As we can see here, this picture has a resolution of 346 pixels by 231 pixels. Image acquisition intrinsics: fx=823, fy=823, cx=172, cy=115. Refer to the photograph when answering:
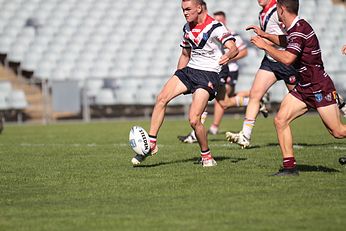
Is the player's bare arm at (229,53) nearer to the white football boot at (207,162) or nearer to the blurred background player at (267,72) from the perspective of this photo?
the white football boot at (207,162)

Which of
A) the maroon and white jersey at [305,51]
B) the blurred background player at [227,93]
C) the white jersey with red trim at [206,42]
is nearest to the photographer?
the maroon and white jersey at [305,51]

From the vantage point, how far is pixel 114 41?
27.8m

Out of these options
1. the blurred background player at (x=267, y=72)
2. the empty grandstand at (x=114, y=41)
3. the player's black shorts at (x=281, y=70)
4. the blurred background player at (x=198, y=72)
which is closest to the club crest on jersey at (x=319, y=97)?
the blurred background player at (x=198, y=72)

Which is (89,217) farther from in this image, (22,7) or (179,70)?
(22,7)

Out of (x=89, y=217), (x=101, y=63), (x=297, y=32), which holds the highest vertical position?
(x=297, y=32)

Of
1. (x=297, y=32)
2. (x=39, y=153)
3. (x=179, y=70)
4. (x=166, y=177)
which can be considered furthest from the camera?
(x=39, y=153)

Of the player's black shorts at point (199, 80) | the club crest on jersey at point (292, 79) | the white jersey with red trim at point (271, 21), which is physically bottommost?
the club crest on jersey at point (292, 79)

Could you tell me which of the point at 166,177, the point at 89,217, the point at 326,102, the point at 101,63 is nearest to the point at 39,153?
the point at 166,177

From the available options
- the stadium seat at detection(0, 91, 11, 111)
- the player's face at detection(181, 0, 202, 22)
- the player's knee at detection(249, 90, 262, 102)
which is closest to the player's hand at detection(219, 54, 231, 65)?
the player's face at detection(181, 0, 202, 22)

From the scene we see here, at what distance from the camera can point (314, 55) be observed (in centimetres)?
885

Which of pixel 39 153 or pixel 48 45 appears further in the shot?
pixel 48 45

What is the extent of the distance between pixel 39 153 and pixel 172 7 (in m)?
16.6

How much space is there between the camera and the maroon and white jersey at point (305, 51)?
8.70m

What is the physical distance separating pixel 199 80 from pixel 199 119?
0.53 metres
